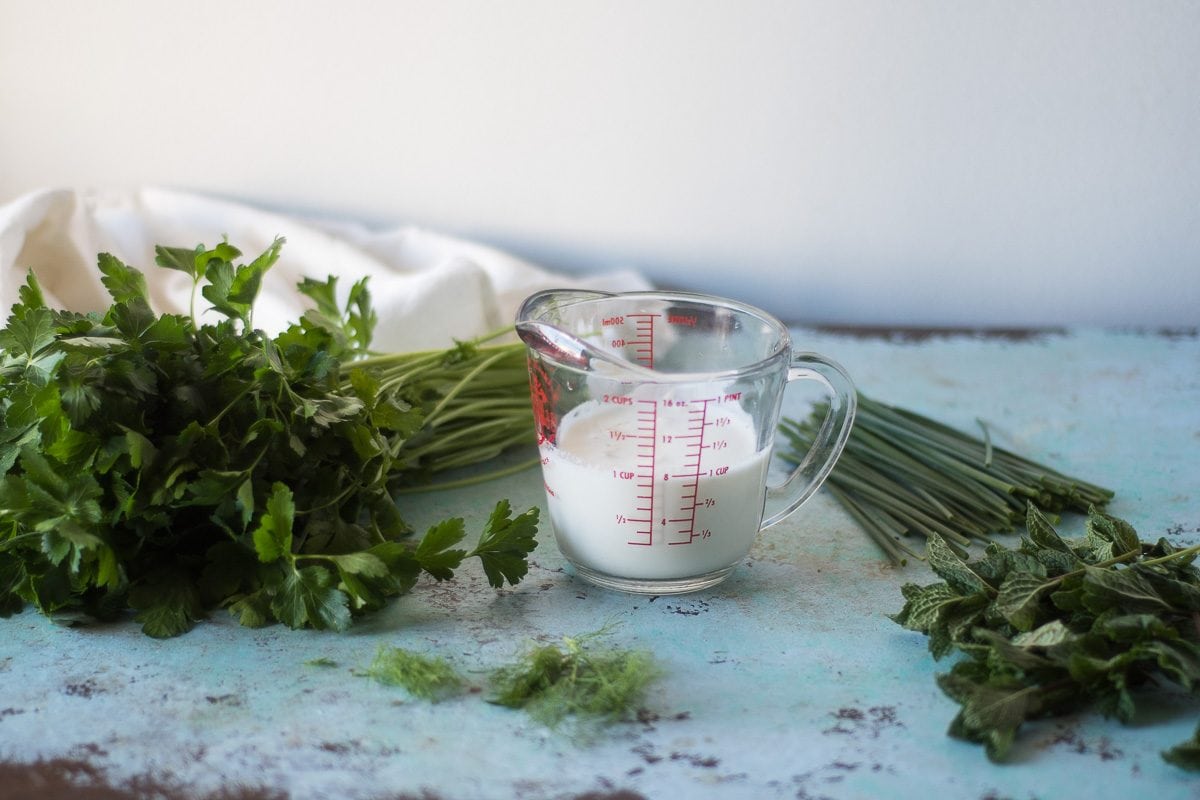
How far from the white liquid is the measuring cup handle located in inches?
2.4

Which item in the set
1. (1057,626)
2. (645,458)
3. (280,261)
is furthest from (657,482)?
(280,261)

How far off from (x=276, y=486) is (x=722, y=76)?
3.28 ft

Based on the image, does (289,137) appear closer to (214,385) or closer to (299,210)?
(299,210)

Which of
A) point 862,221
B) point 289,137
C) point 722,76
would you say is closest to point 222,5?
point 289,137

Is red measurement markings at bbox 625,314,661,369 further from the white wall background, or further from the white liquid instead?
the white wall background

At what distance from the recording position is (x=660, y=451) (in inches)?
37.5

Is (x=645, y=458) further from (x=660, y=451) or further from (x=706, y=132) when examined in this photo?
(x=706, y=132)

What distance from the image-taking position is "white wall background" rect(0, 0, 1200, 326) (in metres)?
1.56

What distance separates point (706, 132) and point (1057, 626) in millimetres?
1009

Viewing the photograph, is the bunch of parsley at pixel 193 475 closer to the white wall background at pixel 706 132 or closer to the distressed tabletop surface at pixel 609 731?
the distressed tabletop surface at pixel 609 731

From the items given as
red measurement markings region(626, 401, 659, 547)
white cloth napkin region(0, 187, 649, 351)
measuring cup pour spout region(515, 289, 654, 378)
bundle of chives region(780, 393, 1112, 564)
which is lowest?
bundle of chives region(780, 393, 1112, 564)

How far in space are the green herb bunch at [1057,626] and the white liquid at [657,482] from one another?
17 centimetres

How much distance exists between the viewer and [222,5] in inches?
64.2

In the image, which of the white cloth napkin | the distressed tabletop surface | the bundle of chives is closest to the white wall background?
the white cloth napkin
